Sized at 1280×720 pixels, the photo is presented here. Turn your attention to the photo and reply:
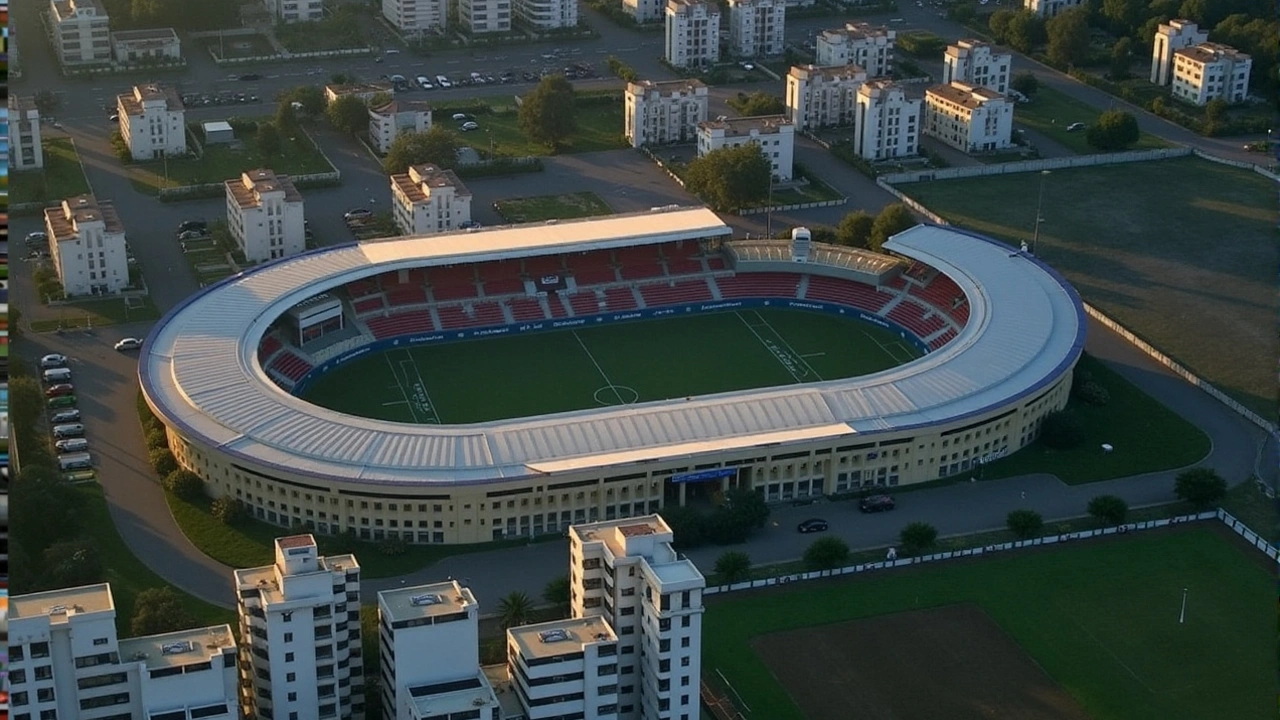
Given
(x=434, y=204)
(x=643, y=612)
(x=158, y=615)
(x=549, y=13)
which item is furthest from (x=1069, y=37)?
(x=158, y=615)

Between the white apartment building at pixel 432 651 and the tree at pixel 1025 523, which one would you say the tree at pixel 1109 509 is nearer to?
the tree at pixel 1025 523

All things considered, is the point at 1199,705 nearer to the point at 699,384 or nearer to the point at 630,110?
the point at 699,384

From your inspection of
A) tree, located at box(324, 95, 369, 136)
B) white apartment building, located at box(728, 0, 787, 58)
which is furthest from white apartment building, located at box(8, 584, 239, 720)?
white apartment building, located at box(728, 0, 787, 58)

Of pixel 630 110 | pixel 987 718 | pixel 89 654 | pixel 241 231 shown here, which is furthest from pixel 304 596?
pixel 630 110

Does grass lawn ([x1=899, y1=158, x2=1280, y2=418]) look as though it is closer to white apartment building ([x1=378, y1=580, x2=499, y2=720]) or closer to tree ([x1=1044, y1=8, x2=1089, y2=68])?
tree ([x1=1044, y1=8, x2=1089, y2=68])

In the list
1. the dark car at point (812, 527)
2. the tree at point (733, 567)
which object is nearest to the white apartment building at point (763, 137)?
the dark car at point (812, 527)
